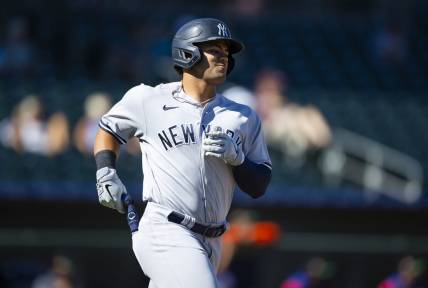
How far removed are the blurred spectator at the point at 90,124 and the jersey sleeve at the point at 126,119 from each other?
615cm

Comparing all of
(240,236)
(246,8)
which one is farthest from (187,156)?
(246,8)

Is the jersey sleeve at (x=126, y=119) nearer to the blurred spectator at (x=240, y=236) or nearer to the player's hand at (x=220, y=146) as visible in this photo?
the player's hand at (x=220, y=146)

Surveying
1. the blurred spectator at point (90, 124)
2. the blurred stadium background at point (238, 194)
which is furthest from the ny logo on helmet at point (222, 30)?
the blurred spectator at point (90, 124)

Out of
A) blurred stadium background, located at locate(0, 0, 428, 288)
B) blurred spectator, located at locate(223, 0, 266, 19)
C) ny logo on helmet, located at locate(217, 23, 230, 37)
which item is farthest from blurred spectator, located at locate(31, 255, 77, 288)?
blurred spectator, located at locate(223, 0, 266, 19)

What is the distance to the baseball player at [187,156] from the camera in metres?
5.66

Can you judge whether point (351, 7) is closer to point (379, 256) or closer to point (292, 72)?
point (292, 72)

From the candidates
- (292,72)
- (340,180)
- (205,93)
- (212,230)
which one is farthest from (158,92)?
(292,72)

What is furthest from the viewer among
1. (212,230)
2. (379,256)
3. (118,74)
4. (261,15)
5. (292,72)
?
(261,15)

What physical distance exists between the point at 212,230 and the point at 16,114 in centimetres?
699

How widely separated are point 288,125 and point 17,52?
3.71 metres

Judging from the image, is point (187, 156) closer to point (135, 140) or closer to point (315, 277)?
point (315, 277)

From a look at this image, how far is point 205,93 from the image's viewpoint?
5969 mm

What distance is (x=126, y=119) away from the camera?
587cm

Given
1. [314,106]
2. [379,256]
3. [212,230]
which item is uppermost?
[314,106]
